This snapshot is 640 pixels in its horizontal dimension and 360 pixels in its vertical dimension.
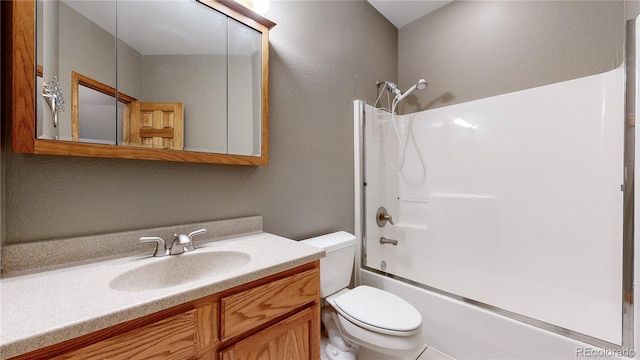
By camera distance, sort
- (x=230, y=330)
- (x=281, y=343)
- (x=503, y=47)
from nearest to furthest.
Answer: (x=230, y=330) < (x=281, y=343) < (x=503, y=47)

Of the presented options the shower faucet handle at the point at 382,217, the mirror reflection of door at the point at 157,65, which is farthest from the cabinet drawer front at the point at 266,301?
the shower faucet handle at the point at 382,217

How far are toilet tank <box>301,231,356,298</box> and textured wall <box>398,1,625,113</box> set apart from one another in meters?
1.34

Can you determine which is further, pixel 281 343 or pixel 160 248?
pixel 160 248

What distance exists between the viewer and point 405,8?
6.57 feet

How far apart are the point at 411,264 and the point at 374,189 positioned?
0.71m

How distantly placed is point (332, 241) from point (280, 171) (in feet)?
1.68

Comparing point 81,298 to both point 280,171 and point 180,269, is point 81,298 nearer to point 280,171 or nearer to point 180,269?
point 180,269

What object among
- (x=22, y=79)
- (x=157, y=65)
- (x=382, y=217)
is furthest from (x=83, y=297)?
(x=382, y=217)

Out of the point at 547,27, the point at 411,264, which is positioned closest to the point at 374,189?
the point at 411,264

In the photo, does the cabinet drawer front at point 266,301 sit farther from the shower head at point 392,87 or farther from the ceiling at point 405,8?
the ceiling at point 405,8

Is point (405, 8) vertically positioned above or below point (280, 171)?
above

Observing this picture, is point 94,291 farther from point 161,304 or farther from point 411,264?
point 411,264

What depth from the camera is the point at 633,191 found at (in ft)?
3.80

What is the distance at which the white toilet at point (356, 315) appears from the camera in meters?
1.11
